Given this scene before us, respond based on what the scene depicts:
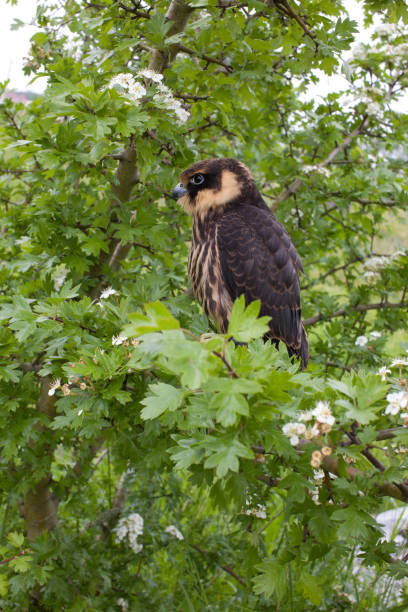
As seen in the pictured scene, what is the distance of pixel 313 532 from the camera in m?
1.23

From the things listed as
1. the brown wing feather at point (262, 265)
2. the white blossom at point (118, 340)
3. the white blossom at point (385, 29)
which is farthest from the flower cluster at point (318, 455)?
the white blossom at point (385, 29)

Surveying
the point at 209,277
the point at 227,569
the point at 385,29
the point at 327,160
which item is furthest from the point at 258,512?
the point at 385,29

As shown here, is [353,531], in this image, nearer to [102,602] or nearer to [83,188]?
[102,602]

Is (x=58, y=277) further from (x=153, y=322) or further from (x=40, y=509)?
(x=153, y=322)

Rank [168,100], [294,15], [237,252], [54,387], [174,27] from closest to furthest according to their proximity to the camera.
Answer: [54,387]
[168,100]
[294,15]
[174,27]
[237,252]

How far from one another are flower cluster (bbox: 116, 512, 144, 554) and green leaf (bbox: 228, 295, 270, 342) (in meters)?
2.03

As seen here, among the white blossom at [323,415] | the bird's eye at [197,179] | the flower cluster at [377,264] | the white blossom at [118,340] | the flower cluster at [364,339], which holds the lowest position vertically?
the flower cluster at [364,339]

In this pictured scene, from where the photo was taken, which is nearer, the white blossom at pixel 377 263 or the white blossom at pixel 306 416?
the white blossom at pixel 306 416

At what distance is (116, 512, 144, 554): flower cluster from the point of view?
2.54 metres

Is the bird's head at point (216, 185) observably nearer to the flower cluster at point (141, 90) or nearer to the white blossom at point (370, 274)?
the flower cluster at point (141, 90)

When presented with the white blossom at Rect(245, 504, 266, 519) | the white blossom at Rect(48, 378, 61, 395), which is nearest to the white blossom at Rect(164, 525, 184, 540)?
the white blossom at Rect(245, 504, 266, 519)

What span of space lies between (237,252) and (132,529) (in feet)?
5.15

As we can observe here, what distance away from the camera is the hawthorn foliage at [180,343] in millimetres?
1073

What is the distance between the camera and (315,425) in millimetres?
1062
